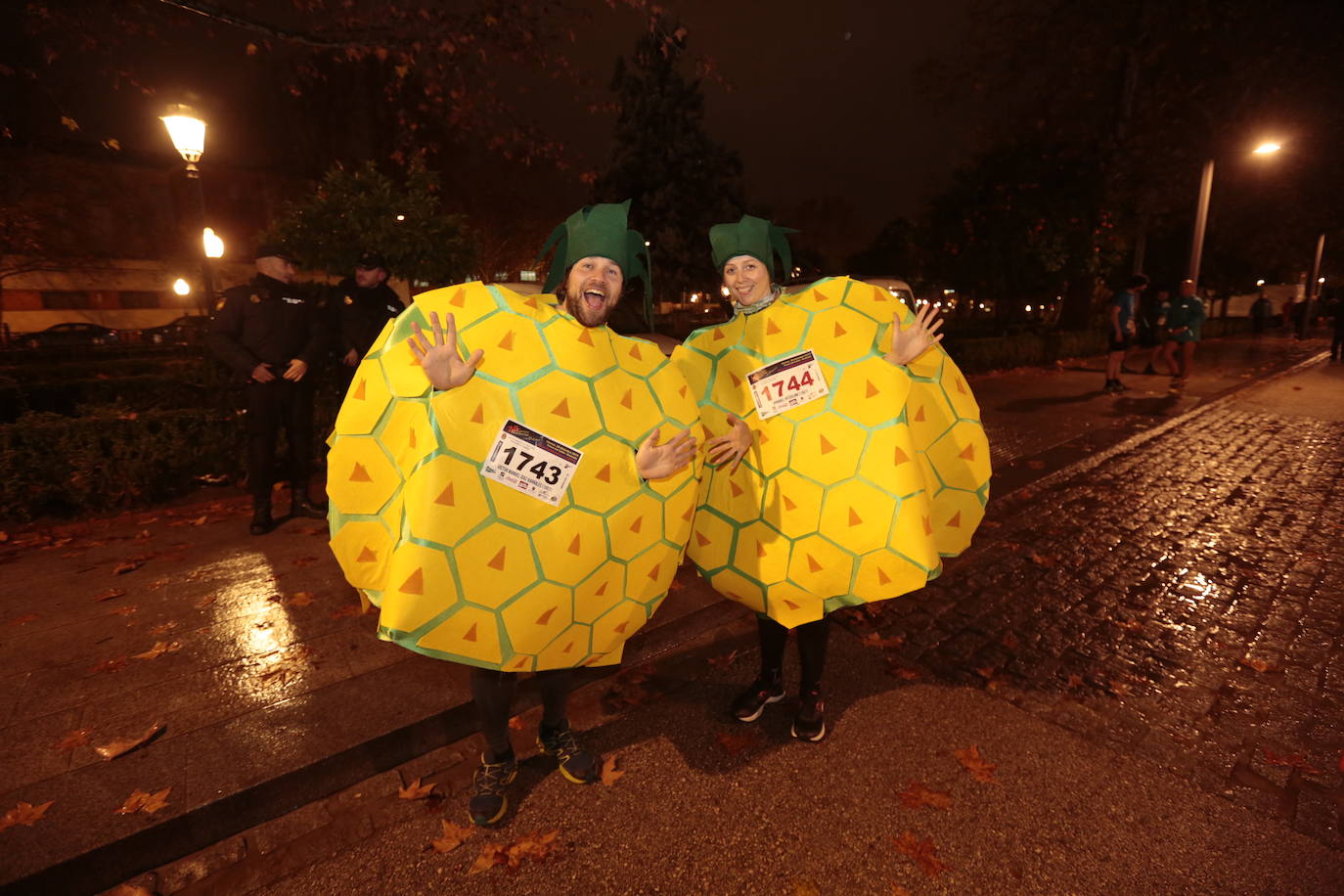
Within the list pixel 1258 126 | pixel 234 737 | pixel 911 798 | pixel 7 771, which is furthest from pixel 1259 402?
pixel 7 771

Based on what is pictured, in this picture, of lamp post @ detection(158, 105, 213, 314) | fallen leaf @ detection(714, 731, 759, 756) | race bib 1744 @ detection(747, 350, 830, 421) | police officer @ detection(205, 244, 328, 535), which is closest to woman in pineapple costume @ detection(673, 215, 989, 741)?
race bib 1744 @ detection(747, 350, 830, 421)

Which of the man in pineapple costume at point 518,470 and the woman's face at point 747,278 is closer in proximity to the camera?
the man in pineapple costume at point 518,470

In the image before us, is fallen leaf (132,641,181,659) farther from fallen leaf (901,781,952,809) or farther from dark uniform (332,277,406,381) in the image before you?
fallen leaf (901,781,952,809)

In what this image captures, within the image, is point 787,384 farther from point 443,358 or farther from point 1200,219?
point 1200,219

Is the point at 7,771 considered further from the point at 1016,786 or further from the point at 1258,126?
the point at 1258,126

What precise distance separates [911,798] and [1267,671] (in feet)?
8.57

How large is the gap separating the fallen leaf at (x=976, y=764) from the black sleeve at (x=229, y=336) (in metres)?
5.83

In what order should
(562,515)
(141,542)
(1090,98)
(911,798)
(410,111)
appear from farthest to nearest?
1. (410,111)
2. (1090,98)
3. (141,542)
4. (911,798)
5. (562,515)

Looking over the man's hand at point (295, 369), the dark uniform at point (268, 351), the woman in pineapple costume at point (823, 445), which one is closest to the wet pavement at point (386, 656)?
the dark uniform at point (268, 351)

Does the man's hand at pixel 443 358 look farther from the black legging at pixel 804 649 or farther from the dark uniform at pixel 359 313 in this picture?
the dark uniform at pixel 359 313

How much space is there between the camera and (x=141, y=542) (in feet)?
18.4

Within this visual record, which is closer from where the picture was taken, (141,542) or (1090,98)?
(141,542)

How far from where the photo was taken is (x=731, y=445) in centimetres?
270

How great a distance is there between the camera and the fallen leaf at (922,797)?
2.87 metres
